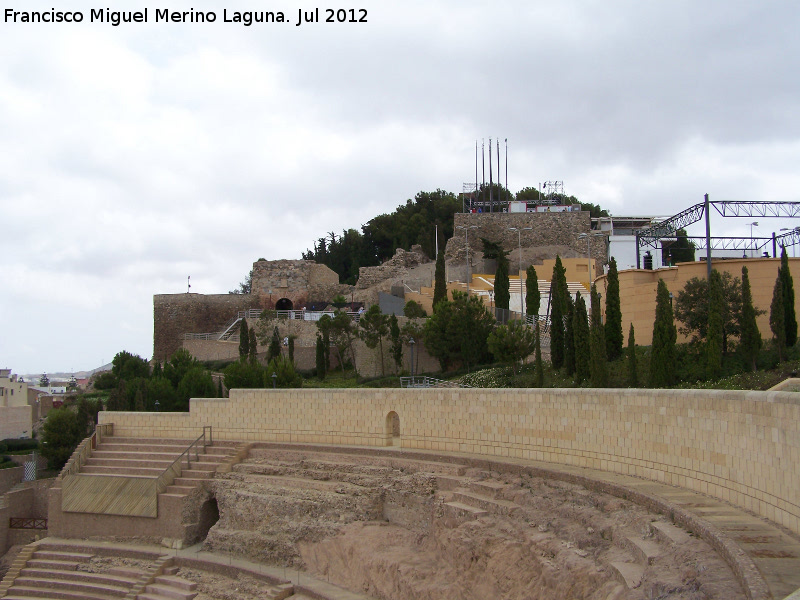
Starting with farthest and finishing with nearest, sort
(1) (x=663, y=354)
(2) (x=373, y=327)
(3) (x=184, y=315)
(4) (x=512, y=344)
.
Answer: (3) (x=184, y=315)
(2) (x=373, y=327)
(4) (x=512, y=344)
(1) (x=663, y=354)

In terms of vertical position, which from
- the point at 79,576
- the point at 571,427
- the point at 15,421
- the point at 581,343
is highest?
the point at 581,343

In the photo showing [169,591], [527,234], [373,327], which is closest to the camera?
[169,591]

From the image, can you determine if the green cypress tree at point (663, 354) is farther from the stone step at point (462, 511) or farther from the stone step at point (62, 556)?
the stone step at point (62, 556)

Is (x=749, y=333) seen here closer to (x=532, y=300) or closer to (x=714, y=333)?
(x=714, y=333)

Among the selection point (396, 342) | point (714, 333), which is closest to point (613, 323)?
point (714, 333)

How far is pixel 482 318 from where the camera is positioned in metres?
30.8

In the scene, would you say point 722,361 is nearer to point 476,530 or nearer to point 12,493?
point 476,530

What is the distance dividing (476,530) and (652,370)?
8235mm

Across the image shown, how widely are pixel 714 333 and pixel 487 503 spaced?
27.8 ft

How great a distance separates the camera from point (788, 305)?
20812mm

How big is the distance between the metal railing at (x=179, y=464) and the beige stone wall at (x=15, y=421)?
20.0 m

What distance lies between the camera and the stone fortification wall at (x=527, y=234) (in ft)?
162

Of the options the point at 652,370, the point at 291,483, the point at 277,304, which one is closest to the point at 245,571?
the point at 291,483

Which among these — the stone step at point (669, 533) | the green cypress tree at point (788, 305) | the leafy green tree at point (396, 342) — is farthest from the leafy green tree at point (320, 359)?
the stone step at point (669, 533)
